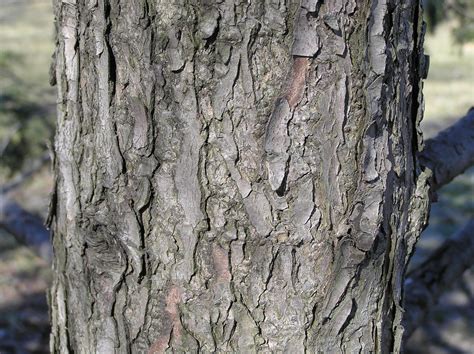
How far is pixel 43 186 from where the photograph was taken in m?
5.61

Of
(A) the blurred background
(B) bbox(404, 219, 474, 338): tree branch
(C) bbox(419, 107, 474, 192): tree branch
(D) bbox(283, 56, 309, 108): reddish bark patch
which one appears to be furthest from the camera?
(A) the blurred background

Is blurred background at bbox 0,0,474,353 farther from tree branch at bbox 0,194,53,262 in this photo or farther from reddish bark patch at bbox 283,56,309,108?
reddish bark patch at bbox 283,56,309,108

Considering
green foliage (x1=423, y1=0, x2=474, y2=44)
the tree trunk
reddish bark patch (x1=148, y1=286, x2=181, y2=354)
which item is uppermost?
green foliage (x1=423, y1=0, x2=474, y2=44)

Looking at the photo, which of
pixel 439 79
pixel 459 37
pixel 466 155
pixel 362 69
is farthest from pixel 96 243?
pixel 439 79

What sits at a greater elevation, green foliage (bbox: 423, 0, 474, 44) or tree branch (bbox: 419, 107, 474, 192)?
green foliage (bbox: 423, 0, 474, 44)

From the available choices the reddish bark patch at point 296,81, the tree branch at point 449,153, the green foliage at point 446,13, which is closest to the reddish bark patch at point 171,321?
the reddish bark patch at point 296,81

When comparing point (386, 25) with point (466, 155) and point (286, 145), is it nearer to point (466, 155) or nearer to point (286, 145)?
point (286, 145)

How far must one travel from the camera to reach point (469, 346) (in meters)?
3.75

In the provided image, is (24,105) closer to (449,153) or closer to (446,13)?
(446,13)

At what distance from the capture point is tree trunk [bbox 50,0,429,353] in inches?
41.3

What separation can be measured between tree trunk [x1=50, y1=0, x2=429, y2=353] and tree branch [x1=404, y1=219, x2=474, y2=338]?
74 centimetres

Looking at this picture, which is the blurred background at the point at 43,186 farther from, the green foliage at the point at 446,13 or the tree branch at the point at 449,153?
the tree branch at the point at 449,153

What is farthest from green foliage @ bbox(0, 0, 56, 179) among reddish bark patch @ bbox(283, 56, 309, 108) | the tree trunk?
reddish bark patch @ bbox(283, 56, 309, 108)

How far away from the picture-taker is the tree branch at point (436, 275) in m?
1.97
